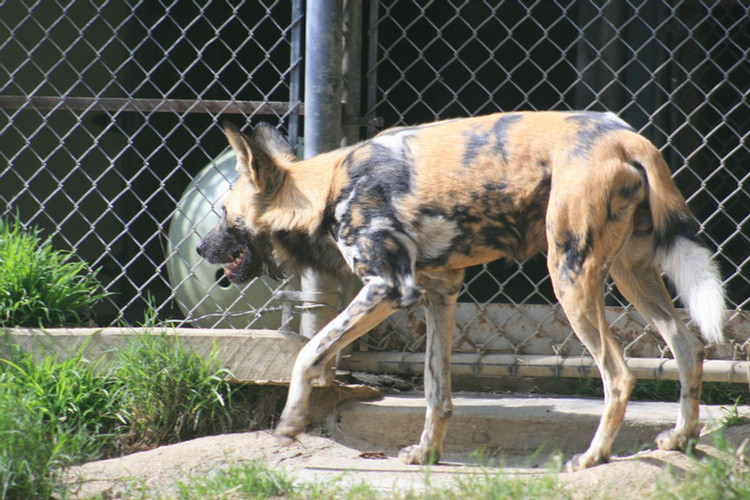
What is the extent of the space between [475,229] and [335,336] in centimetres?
76

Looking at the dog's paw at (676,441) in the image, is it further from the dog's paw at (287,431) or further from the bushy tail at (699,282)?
the dog's paw at (287,431)

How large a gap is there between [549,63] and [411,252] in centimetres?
436

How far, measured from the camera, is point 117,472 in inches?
126

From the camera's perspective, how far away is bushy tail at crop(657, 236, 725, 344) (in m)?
2.97

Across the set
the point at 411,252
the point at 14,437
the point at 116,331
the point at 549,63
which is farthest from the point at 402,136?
the point at 549,63

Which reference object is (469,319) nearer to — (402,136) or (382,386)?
(382,386)

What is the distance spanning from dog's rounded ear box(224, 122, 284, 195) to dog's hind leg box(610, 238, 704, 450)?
161 cm

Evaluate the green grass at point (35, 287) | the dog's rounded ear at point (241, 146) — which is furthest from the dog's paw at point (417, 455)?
the green grass at point (35, 287)

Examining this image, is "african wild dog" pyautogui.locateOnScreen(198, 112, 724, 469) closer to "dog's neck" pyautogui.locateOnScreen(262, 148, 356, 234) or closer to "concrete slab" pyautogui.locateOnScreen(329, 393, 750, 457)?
"dog's neck" pyautogui.locateOnScreen(262, 148, 356, 234)

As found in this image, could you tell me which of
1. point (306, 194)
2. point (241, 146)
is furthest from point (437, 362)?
point (241, 146)

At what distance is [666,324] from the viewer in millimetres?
3365

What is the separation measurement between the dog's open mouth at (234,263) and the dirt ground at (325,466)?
0.79 meters

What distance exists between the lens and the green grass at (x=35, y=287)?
396 centimetres

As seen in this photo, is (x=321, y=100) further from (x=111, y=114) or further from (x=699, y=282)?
(x=111, y=114)
